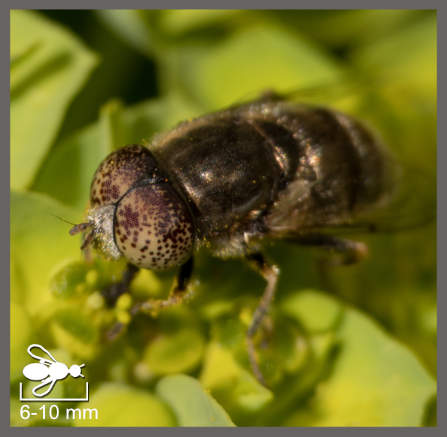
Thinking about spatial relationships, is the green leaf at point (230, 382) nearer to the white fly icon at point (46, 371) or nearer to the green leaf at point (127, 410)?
the green leaf at point (127, 410)

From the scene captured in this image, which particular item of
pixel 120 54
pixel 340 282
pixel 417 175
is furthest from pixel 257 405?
pixel 120 54

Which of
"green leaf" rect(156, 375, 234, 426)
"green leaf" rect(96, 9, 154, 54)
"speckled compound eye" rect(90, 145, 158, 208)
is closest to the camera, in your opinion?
"green leaf" rect(156, 375, 234, 426)

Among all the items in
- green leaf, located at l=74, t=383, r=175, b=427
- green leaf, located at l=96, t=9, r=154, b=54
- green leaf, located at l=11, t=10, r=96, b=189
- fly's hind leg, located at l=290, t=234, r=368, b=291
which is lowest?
green leaf, located at l=74, t=383, r=175, b=427

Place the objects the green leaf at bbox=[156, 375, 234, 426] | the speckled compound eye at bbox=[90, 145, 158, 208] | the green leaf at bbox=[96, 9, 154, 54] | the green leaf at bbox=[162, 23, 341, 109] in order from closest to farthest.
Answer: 1. the green leaf at bbox=[156, 375, 234, 426]
2. the speckled compound eye at bbox=[90, 145, 158, 208]
3. the green leaf at bbox=[96, 9, 154, 54]
4. the green leaf at bbox=[162, 23, 341, 109]

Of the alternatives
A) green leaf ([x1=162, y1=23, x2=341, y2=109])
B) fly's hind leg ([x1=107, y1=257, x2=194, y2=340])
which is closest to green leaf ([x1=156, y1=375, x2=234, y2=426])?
fly's hind leg ([x1=107, y1=257, x2=194, y2=340])

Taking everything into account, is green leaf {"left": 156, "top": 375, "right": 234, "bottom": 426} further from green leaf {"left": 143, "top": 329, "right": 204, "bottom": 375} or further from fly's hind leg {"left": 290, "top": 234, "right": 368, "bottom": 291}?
fly's hind leg {"left": 290, "top": 234, "right": 368, "bottom": 291}

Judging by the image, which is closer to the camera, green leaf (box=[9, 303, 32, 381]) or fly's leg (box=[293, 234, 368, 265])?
green leaf (box=[9, 303, 32, 381])

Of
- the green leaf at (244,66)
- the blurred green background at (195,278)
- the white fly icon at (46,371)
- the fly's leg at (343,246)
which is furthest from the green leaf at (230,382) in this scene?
the green leaf at (244,66)
